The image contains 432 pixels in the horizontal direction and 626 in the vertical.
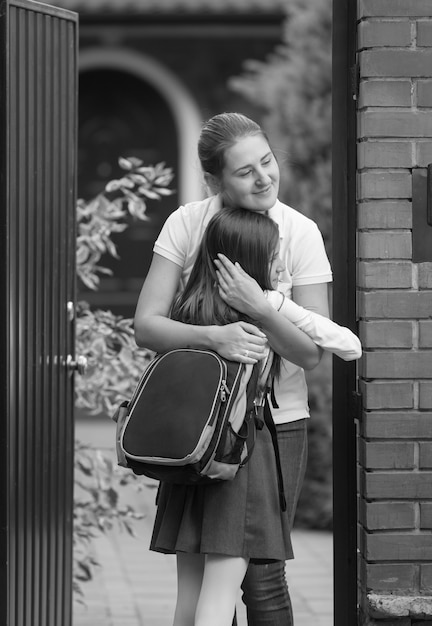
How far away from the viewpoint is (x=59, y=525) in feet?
12.0

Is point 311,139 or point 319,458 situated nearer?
point 319,458

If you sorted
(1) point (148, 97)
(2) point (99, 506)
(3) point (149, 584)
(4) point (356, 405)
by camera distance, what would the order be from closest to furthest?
(4) point (356, 405) < (2) point (99, 506) < (3) point (149, 584) < (1) point (148, 97)

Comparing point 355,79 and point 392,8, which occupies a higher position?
point 392,8

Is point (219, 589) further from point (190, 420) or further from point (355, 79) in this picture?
point (355, 79)

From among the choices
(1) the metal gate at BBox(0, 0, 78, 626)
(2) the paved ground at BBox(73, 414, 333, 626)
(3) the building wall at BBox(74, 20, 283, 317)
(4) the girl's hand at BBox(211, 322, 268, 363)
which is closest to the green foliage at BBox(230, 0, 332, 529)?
(2) the paved ground at BBox(73, 414, 333, 626)

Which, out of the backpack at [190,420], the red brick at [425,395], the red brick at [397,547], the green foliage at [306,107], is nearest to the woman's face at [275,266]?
the backpack at [190,420]

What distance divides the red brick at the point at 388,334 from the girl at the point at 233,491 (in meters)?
0.33

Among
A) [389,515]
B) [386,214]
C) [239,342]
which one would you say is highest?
[386,214]

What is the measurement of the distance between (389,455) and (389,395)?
0.16 m

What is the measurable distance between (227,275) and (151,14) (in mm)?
8693

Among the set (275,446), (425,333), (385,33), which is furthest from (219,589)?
(385,33)

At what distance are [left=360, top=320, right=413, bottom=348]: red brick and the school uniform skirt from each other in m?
0.44

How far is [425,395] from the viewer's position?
315 centimetres

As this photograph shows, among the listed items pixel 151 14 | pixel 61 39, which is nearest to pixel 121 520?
pixel 61 39
